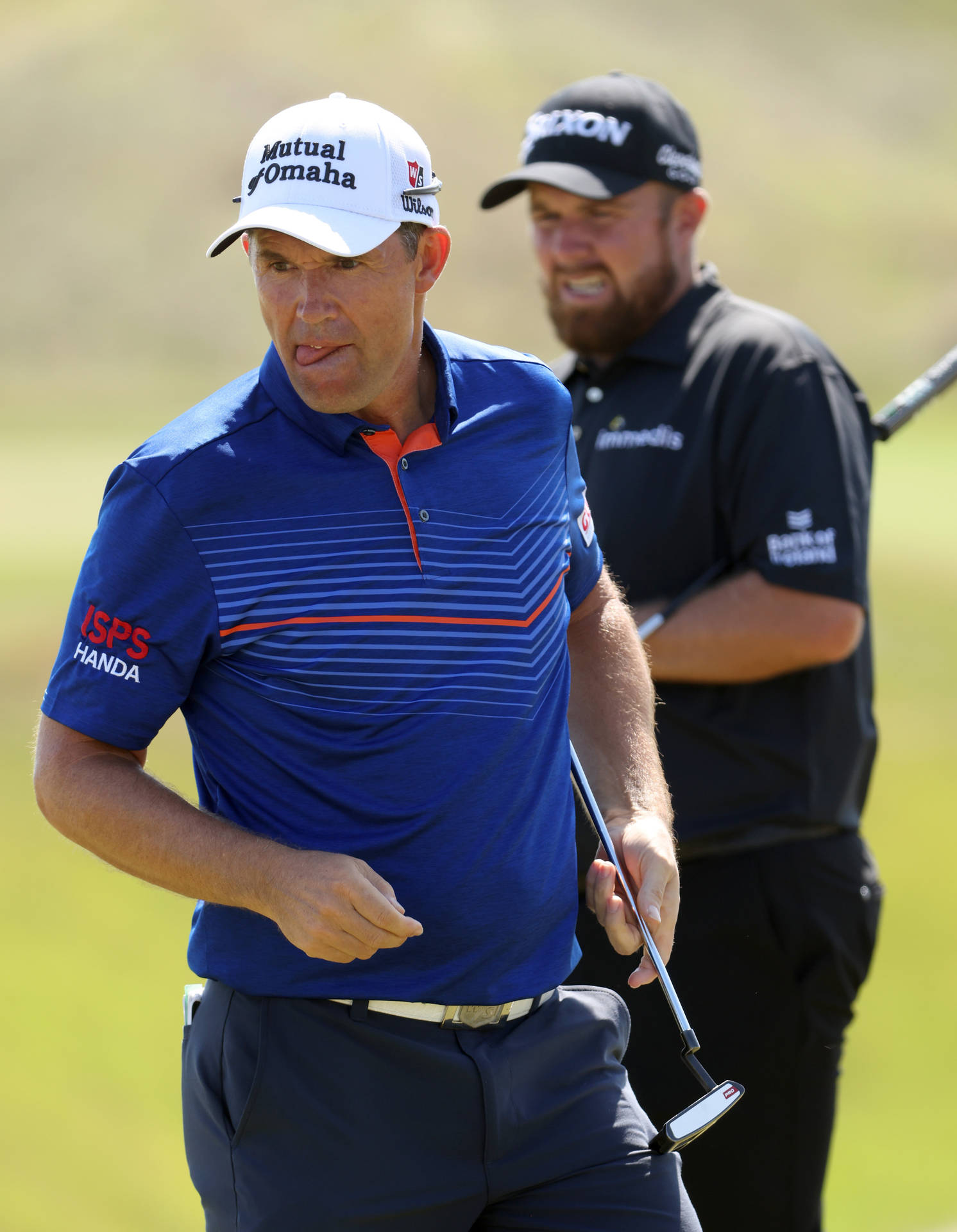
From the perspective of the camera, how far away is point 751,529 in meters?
3.54

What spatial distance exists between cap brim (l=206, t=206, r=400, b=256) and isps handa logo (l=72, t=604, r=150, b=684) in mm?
537

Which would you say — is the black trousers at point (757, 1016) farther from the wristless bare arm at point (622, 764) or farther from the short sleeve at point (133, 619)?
the short sleeve at point (133, 619)

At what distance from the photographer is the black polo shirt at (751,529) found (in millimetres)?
3465

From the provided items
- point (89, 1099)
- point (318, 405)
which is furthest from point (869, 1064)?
point (318, 405)

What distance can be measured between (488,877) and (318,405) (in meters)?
0.70

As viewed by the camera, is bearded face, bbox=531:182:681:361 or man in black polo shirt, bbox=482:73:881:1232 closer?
man in black polo shirt, bbox=482:73:881:1232

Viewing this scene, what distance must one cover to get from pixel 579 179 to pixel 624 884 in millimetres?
2016

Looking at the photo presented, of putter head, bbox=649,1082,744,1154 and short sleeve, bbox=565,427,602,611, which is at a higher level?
short sleeve, bbox=565,427,602,611

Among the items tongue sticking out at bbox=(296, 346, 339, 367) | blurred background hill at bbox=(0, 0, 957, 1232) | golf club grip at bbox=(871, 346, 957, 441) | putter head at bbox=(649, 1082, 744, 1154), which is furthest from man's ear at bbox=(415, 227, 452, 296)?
blurred background hill at bbox=(0, 0, 957, 1232)

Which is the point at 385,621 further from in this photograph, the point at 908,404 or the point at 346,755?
the point at 908,404

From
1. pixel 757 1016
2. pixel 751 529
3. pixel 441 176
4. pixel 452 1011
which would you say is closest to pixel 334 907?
pixel 452 1011

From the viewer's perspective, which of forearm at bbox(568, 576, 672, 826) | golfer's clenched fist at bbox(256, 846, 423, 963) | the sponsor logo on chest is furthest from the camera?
the sponsor logo on chest

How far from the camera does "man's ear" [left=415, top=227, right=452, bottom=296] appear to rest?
2469mm

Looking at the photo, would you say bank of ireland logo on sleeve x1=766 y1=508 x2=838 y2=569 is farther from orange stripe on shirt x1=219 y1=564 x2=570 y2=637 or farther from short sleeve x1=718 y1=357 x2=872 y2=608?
orange stripe on shirt x1=219 y1=564 x2=570 y2=637
